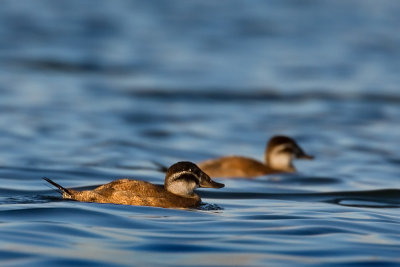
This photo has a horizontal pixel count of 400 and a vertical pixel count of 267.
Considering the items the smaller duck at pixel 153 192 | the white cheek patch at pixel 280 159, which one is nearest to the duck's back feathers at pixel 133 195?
the smaller duck at pixel 153 192

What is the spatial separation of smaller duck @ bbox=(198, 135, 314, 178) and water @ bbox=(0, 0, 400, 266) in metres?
Result: 0.35

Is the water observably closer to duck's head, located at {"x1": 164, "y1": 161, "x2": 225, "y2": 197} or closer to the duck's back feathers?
the duck's back feathers

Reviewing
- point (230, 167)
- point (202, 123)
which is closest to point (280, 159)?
point (230, 167)

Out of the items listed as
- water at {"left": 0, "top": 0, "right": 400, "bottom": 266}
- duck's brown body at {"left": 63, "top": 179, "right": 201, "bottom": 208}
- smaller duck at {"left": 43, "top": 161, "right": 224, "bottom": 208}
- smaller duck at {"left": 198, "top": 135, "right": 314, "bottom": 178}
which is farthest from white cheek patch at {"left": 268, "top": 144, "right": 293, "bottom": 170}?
Answer: duck's brown body at {"left": 63, "top": 179, "right": 201, "bottom": 208}

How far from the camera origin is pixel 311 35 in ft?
146

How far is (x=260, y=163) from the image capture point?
55.8ft

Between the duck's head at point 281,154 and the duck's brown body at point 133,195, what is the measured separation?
6398mm

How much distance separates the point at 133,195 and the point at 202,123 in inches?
566

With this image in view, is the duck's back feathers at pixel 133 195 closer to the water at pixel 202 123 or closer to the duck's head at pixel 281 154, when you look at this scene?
the water at pixel 202 123

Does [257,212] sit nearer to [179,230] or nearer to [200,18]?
[179,230]

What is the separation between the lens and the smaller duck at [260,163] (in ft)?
52.7

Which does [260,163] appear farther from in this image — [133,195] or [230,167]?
[133,195]

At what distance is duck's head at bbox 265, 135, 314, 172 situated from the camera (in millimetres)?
17750

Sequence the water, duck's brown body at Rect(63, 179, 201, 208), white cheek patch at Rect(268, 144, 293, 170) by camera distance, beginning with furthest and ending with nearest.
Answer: white cheek patch at Rect(268, 144, 293, 170) < duck's brown body at Rect(63, 179, 201, 208) < the water
